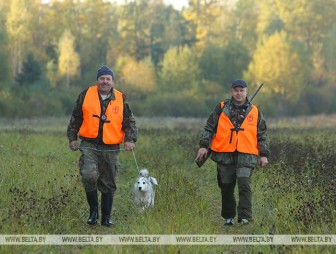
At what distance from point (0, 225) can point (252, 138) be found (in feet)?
11.9

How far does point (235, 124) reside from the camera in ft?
24.0

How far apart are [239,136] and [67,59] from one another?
46.2 meters

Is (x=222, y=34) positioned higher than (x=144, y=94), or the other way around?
(x=222, y=34)

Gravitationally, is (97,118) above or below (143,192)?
above

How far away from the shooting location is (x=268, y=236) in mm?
5652

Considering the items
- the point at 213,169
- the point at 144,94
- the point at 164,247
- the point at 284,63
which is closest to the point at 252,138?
the point at 164,247

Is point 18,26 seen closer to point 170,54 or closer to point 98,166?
point 170,54

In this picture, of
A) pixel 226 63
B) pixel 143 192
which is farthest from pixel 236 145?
pixel 226 63

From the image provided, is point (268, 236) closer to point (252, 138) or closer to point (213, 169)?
point (252, 138)

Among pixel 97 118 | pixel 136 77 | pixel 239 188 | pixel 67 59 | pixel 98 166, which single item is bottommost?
pixel 136 77

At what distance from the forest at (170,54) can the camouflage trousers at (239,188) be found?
3374cm

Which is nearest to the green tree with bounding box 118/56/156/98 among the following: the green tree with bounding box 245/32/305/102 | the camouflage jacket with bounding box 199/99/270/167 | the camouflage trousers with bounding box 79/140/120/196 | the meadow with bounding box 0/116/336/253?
the green tree with bounding box 245/32/305/102

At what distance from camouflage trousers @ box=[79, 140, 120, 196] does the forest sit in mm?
33392

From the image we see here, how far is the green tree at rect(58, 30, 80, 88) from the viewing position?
51.6 metres
